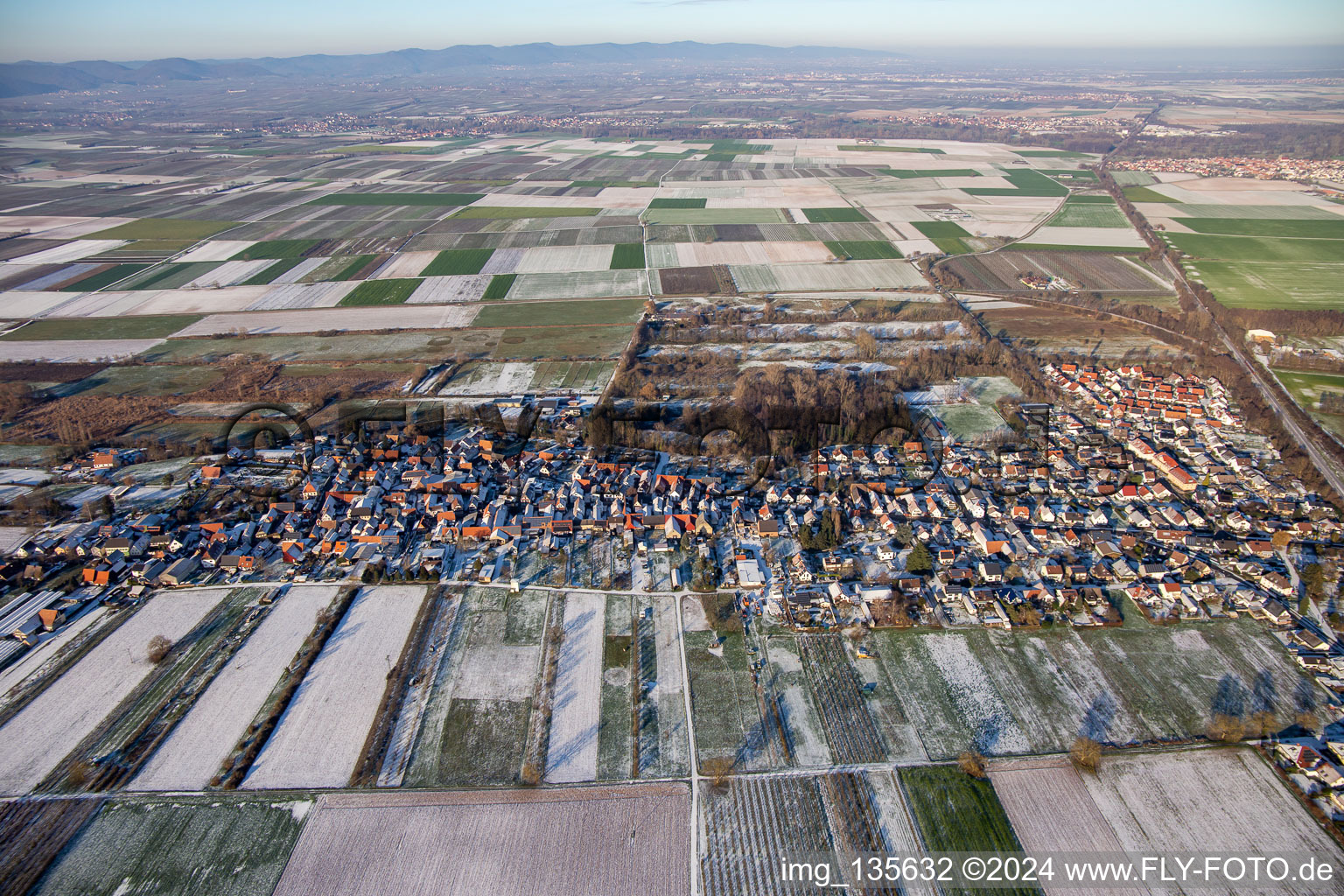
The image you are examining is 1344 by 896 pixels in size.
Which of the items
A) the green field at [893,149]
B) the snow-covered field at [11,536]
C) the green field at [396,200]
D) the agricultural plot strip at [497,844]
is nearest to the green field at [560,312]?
the snow-covered field at [11,536]

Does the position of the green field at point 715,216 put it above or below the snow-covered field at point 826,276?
above

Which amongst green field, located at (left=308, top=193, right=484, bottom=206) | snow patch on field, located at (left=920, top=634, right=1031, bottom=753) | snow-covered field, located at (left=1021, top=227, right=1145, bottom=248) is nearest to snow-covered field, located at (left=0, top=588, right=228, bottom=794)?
snow patch on field, located at (left=920, top=634, right=1031, bottom=753)

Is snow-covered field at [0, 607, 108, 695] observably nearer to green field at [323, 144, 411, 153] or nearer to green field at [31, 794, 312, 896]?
green field at [31, 794, 312, 896]

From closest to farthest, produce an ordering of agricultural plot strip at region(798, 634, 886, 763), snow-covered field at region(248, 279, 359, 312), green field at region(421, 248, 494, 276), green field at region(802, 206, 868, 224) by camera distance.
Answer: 1. agricultural plot strip at region(798, 634, 886, 763)
2. snow-covered field at region(248, 279, 359, 312)
3. green field at region(421, 248, 494, 276)
4. green field at region(802, 206, 868, 224)

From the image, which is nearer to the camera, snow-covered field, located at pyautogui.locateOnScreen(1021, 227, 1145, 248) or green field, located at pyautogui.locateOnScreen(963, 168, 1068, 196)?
snow-covered field, located at pyautogui.locateOnScreen(1021, 227, 1145, 248)

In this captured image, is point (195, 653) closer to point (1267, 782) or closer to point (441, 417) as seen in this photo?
point (441, 417)

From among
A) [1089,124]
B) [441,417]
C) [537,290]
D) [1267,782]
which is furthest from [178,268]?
[1089,124]

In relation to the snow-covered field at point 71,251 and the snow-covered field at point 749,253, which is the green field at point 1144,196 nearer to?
the snow-covered field at point 749,253
